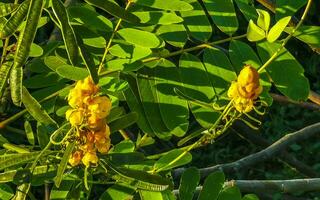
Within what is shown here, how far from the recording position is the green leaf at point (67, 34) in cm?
80

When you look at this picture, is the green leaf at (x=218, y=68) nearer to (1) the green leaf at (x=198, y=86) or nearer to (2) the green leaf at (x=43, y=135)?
(1) the green leaf at (x=198, y=86)

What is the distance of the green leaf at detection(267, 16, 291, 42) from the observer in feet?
3.14

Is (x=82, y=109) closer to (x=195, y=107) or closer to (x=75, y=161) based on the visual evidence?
(x=75, y=161)

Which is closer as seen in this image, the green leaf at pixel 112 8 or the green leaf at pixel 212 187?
the green leaf at pixel 112 8

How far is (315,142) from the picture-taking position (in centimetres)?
313

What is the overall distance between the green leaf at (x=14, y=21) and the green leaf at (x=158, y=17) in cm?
19

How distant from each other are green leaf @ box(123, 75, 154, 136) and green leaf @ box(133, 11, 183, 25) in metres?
0.08

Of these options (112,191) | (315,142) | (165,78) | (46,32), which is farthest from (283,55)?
(315,142)

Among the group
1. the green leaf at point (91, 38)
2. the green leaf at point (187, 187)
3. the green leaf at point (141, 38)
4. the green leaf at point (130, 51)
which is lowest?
the green leaf at point (187, 187)

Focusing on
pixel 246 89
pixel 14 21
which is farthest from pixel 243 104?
pixel 14 21

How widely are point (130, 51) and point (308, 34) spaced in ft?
0.79

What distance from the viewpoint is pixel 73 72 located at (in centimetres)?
95

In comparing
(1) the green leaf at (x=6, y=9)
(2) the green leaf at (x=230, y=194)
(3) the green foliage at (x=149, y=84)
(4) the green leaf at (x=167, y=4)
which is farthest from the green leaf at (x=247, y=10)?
(1) the green leaf at (x=6, y=9)

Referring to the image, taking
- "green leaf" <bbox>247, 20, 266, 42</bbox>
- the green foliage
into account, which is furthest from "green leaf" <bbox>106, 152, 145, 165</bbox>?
"green leaf" <bbox>247, 20, 266, 42</bbox>
